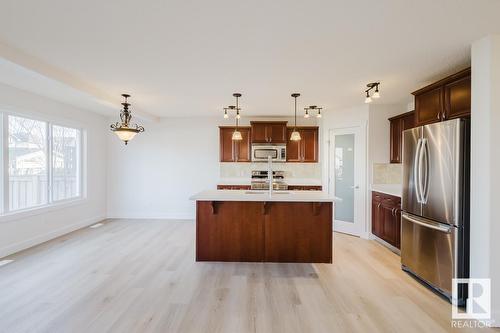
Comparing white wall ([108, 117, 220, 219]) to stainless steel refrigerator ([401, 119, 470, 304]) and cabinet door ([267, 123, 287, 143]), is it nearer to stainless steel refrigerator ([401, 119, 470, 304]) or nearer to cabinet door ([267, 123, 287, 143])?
cabinet door ([267, 123, 287, 143])

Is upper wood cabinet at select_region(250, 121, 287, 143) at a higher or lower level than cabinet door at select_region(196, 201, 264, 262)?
higher

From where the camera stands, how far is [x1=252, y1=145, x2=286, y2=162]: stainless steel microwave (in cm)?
584

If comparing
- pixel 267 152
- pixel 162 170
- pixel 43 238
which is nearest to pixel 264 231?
pixel 267 152

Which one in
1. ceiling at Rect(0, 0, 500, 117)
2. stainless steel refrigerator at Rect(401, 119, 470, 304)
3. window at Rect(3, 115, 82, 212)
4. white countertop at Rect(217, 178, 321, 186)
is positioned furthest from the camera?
white countertop at Rect(217, 178, 321, 186)

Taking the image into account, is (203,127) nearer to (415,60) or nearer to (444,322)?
(415,60)

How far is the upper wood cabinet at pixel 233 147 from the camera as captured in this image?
5930 mm

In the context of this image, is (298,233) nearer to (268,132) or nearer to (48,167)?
(268,132)

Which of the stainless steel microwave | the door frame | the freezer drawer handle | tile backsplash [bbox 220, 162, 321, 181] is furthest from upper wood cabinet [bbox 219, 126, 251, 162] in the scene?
the freezer drawer handle

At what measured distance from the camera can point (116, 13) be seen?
1993 mm

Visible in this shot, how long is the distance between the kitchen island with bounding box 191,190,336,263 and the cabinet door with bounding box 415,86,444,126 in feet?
5.19

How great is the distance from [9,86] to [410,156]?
5.80 meters

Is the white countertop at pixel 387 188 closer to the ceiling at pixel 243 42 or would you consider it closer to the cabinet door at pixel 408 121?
the cabinet door at pixel 408 121

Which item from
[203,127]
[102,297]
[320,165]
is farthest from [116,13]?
[320,165]

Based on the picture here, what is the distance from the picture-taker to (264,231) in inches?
141
